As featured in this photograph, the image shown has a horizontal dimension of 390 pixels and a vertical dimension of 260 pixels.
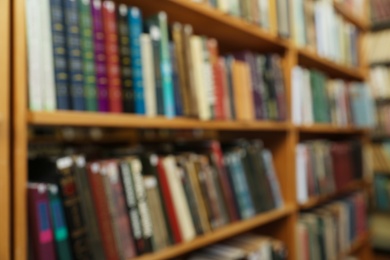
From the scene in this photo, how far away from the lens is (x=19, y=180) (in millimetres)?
701

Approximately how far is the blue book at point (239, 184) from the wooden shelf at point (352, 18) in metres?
1.34

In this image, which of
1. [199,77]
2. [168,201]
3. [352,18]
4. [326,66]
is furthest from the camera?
[352,18]

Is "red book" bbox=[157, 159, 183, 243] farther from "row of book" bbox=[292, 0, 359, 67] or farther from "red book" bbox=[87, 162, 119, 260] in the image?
"row of book" bbox=[292, 0, 359, 67]

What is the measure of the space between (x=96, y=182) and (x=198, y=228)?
380 millimetres

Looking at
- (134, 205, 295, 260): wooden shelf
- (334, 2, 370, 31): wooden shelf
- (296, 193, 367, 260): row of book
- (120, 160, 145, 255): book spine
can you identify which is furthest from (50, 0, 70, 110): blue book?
(334, 2, 370, 31): wooden shelf

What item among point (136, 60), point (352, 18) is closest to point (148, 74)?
point (136, 60)

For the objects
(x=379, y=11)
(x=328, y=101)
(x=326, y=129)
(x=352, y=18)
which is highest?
(x=379, y=11)

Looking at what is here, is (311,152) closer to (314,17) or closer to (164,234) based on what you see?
(314,17)

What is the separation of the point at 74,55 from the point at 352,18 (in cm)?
208

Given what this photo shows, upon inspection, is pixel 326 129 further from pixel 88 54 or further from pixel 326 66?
pixel 88 54

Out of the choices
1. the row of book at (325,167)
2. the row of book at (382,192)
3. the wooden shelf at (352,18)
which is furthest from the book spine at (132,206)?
the row of book at (382,192)

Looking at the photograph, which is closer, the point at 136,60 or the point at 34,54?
the point at 34,54

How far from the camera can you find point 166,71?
1032 mm

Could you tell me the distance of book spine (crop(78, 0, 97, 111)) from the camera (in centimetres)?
85
